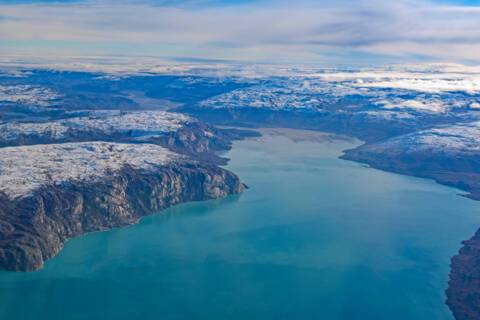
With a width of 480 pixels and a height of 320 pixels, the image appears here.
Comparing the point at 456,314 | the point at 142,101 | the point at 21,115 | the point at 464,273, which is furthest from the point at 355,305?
the point at 142,101

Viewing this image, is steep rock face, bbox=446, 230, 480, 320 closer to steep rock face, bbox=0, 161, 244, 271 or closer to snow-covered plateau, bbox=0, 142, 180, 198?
steep rock face, bbox=0, 161, 244, 271

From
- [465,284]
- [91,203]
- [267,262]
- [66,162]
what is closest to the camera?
A: [465,284]

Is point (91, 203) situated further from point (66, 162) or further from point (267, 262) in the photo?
point (267, 262)

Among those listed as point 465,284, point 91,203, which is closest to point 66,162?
point 91,203

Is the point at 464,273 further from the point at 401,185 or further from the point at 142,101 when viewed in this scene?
the point at 142,101

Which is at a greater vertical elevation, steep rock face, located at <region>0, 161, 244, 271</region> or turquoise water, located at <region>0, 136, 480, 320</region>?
steep rock face, located at <region>0, 161, 244, 271</region>

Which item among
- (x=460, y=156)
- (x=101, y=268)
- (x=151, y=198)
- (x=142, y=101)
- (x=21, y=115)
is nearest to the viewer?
(x=101, y=268)

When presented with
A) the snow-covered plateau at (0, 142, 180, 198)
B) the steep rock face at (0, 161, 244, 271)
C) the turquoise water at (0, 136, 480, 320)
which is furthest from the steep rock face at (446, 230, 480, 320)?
the snow-covered plateau at (0, 142, 180, 198)
